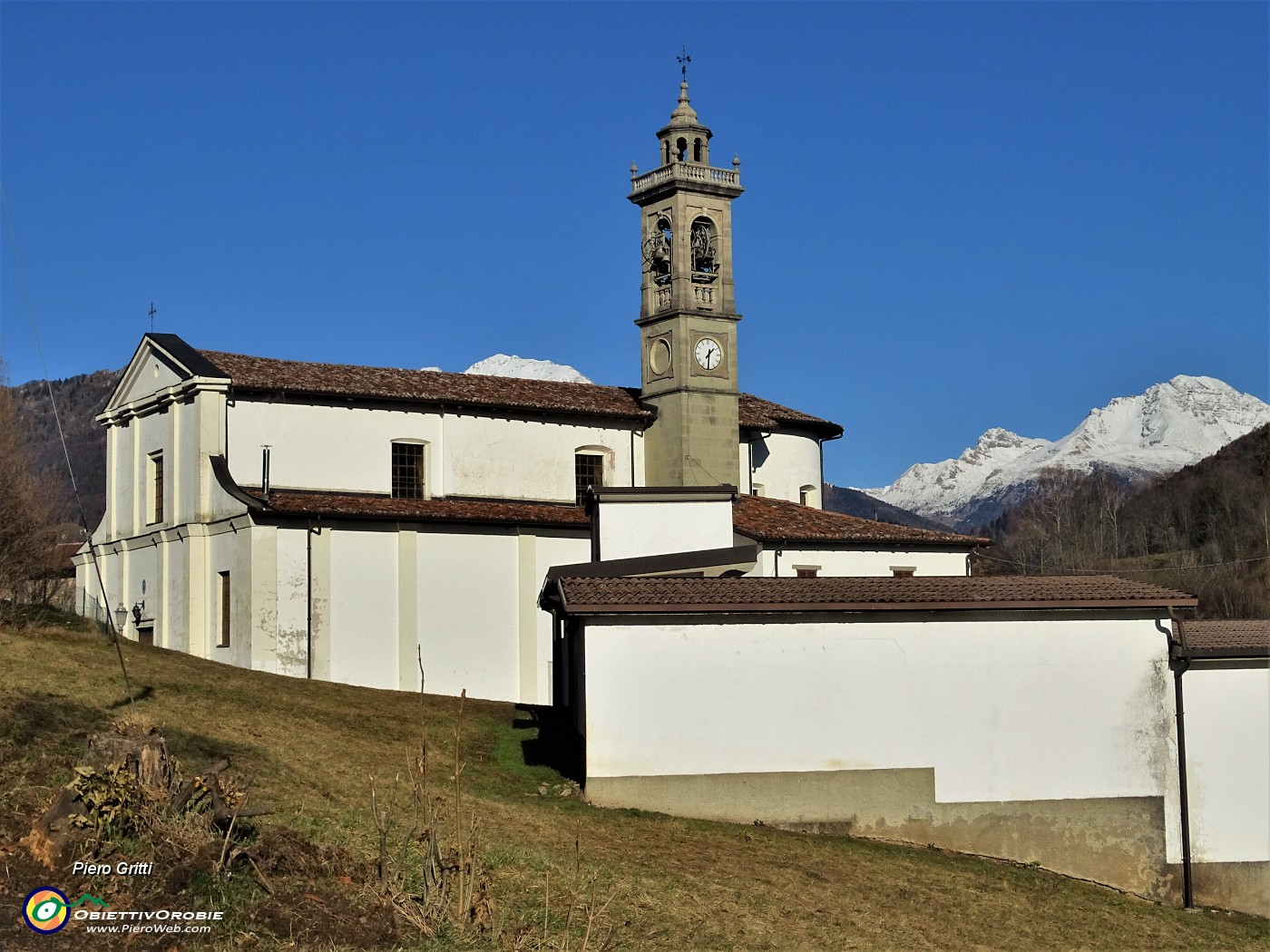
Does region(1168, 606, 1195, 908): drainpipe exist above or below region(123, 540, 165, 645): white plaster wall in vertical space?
below

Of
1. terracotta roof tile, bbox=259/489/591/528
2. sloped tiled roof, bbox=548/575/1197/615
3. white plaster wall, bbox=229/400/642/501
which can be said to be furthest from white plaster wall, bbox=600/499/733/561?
white plaster wall, bbox=229/400/642/501

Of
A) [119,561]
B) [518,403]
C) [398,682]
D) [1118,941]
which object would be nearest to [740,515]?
[518,403]

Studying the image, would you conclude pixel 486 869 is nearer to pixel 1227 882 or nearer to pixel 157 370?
pixel 1227 882

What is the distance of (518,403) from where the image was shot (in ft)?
140

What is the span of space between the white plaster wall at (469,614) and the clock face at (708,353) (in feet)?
27.8

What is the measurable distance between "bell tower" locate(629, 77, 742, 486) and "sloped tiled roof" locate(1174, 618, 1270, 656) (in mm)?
19753

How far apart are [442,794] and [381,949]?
26.8ft

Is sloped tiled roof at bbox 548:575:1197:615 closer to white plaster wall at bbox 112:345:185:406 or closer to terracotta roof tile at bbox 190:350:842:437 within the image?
terracotta roof tile at bbox 190:350:842:437

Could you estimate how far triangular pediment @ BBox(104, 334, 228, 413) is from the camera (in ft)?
129

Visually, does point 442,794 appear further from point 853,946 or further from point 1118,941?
point 1118,941

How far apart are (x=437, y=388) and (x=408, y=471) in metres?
2.40

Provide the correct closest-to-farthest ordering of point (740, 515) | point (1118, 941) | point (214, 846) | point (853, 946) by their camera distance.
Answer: point (214, 846)
point (853, 946)
point (1118, 941)
point (740, 515)

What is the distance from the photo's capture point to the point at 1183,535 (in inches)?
3780

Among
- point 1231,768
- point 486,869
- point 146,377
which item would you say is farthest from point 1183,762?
point 146,377
